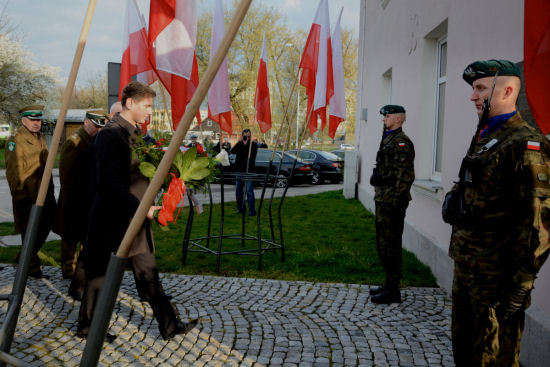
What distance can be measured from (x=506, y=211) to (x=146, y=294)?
2.65 meters

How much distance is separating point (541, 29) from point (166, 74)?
9.33ft

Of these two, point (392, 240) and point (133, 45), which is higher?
point (133, 45)

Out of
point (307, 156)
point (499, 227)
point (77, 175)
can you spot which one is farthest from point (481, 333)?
point (307, 156)

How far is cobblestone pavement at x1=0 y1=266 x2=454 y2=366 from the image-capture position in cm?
353

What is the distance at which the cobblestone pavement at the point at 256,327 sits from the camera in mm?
→ 3527

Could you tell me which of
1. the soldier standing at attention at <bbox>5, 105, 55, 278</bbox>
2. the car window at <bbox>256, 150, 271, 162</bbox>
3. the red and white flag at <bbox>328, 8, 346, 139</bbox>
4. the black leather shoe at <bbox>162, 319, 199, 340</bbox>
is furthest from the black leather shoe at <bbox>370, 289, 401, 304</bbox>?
the car window at <bbox>256, 150, 271, 162</bbox>

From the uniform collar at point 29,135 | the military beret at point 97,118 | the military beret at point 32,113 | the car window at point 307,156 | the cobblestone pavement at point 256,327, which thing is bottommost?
the cobblestone pavement at point 256,327

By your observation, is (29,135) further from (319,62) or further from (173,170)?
(319,62)

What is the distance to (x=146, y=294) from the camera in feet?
12.1

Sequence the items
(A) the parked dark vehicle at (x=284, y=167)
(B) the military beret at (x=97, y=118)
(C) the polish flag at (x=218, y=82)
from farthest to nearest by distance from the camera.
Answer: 1. (A) the parked dark vehicle at (x=284, y=167)
2. (C) the polish flag at (x=218, y=82)
3. (B) the military beret at (x=97, y=118)

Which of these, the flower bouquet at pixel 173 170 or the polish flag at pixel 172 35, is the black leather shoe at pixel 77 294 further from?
the polish flag at pixel 172 35

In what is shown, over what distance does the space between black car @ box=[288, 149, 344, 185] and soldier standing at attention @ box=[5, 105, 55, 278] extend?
1520 cm

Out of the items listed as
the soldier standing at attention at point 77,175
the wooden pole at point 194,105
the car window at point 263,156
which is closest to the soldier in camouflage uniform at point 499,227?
the wooden pole at point 194,105

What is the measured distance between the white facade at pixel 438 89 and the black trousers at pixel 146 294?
108 inches
